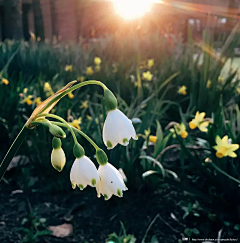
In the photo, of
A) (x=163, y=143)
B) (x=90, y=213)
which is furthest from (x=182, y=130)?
(x=90, y=213)

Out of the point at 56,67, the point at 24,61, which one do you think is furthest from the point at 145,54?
the point at 24,61

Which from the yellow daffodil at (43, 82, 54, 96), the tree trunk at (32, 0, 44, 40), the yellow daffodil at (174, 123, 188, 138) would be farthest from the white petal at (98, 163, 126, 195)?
the tree trunk at (32, 0, 44, 40)

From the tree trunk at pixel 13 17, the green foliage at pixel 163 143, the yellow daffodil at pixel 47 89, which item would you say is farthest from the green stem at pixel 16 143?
the tree trunk at pixel 13 17

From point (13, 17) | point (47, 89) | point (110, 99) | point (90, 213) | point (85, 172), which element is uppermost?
point (13, 17)

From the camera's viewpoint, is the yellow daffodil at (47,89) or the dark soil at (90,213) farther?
the yellow daffodil at (47,89)

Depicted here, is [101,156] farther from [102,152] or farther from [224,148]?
[224,148]

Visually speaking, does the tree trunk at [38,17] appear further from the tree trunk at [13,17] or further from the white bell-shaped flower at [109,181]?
the white bell-shaped flower at [109,181]
